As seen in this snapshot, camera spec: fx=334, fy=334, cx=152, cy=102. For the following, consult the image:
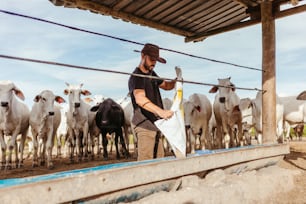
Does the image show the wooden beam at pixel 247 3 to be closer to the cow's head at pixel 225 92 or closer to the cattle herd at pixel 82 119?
the cattle herd at pixel 82 119

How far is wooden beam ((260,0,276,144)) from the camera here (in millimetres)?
5547

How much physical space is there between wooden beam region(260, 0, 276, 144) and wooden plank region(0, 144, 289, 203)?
1.97m

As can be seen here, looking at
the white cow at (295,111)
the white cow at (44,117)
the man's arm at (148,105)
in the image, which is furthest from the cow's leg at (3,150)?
the white cow at (295,111)

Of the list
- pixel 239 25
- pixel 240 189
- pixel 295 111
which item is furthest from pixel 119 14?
pixel 295 111

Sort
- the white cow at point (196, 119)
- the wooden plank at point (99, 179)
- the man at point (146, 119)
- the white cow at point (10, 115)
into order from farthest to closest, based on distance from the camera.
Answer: the white cow at point (196, 119) → the white cow at point (10, 115) → the man at point (146, 119) → the wooden plank at point (99, 179)

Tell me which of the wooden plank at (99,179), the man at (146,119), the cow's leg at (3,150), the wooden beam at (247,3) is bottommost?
the cow's leg at (3,150)

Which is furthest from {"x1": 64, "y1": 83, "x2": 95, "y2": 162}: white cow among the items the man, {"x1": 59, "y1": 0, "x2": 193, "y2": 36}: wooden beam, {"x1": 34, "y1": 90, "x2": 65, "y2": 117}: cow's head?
the man

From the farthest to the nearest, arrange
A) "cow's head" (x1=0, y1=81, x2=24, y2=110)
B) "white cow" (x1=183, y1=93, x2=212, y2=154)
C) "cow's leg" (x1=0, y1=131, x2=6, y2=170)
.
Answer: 1. "white cow" (x1=183, y1=93, x2=212, y2=154)
2. "cow's leg" (x1=0, y1=131, x2=6, y2=170)
3. "cow's head" (x1=0, y1=81, x2=24, y2=110)

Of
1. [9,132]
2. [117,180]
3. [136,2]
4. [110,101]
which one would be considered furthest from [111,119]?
[117,180]

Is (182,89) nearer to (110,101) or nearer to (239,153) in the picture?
(239,153)

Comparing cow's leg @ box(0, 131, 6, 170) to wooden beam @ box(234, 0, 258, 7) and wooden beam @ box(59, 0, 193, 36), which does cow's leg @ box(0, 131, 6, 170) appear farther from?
wooden beam @ box(234, 0, 258, 7)

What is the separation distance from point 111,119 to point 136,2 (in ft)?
21.1

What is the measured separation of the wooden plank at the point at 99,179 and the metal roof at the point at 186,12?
324 centimetres

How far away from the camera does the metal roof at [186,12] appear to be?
568 centimetres
